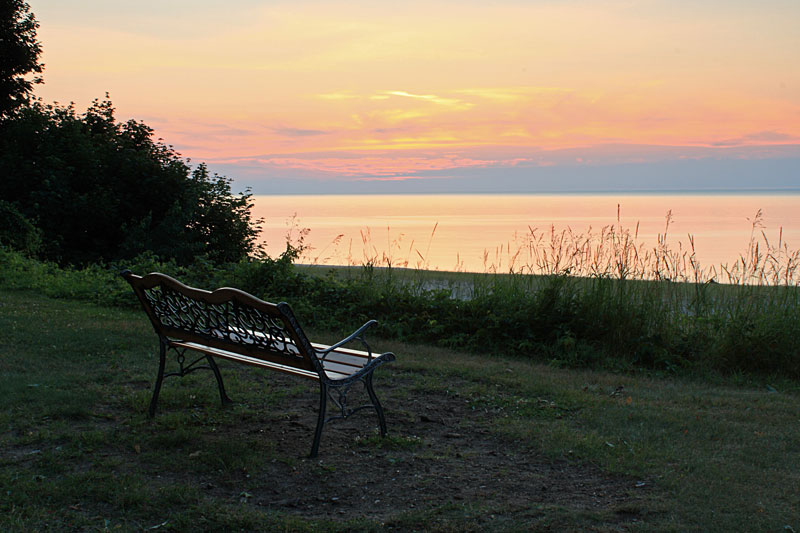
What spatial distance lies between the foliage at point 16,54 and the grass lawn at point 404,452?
650 inches

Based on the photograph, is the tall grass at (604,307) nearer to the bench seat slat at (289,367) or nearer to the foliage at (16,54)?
the bench seat slat at (289,367)

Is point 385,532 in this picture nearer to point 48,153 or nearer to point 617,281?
point 617,281

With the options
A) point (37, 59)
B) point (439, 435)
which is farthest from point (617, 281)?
point (37, 59)

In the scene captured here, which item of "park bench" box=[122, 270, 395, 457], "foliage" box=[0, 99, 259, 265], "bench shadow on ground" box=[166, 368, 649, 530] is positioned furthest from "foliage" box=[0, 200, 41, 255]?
"bench shadow on ground" box=[166, 368, 649, 530]

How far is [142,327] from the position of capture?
792 cm

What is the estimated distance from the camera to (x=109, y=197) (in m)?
16.4

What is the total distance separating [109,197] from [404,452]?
14.4 meters

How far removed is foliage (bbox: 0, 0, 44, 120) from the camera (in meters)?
19.1

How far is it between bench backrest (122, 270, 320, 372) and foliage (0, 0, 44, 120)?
60.9ft

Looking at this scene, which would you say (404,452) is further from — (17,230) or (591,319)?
(17,230)

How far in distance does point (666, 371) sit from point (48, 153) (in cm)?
1594

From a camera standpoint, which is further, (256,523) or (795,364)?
(795,364)

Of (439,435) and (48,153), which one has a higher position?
(48,153)

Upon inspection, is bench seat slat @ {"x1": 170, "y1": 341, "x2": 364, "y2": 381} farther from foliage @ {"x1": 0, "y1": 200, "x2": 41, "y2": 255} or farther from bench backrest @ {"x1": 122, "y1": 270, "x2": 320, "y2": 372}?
foliage @ {"x1": 0, "y1": 200, "x2": 41, "y2": 255}
